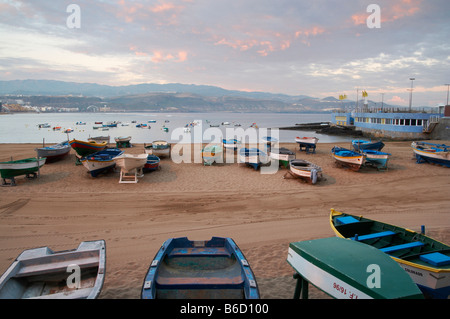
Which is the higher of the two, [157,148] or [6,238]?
[157,148]

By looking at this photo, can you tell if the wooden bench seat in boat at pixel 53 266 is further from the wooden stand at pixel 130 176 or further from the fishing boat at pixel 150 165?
the fishing boat at pixel 150 165

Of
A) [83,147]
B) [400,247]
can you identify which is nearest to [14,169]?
[83,147]

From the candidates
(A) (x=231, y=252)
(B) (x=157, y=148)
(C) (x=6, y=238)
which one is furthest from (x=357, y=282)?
(B) (x=157, y=148)

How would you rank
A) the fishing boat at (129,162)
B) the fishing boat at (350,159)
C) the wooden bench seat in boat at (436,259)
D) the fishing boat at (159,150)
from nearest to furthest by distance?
1. the wooden bench seat in boat at (436,259)
2. the fishing boat at (129,162)
3. the fishing boat at (350,159)
4. the fishing boat at (159,150)

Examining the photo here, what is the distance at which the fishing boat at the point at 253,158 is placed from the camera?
61.4 feet

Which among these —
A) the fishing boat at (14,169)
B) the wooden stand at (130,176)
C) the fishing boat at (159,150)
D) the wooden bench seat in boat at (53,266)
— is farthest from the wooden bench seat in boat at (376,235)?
the fishing boat at (159,150)

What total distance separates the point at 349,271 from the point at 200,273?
9.11ft

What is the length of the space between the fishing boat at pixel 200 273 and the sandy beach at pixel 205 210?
127 centimetres

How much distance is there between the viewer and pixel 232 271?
5180mm

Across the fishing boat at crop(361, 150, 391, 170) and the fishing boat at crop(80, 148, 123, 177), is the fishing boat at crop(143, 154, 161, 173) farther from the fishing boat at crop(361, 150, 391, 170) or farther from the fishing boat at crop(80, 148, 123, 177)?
the fishing boat at crop(361, 150, 391, 170)

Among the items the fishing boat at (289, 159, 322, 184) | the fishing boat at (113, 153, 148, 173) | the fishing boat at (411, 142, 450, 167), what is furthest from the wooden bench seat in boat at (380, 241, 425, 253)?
the fishing boat at (411, 142, 450, 167)

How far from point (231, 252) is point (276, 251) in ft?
8.52
